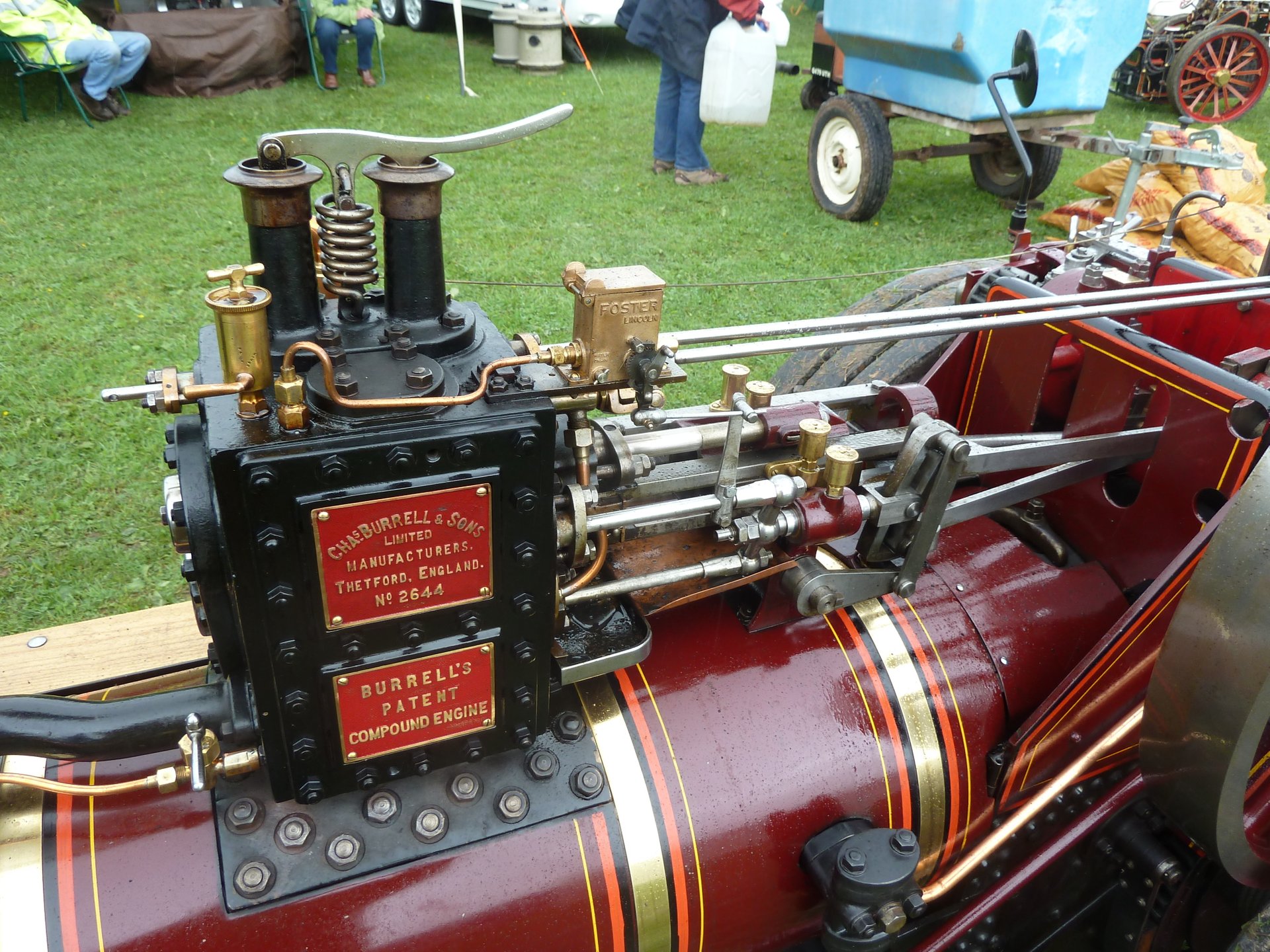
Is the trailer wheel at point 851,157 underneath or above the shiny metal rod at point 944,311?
underneath

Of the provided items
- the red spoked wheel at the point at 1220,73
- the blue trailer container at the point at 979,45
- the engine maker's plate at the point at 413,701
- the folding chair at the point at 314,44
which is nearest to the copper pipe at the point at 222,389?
the engine maker's plate at the point at 413,701

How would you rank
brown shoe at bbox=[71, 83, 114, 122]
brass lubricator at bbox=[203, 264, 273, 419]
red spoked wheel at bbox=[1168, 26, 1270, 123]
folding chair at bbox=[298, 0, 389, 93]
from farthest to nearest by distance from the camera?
red spoked wheel at bbox=[1168, 26, 1270, 123], folding chair at bbox=[298, 0, 389, 93], brown shoe at bbox=[71, 83, 114, 122], brass lubricator at bbox=[203, 264, 273, 419]

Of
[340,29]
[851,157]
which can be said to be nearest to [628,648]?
[851,157]

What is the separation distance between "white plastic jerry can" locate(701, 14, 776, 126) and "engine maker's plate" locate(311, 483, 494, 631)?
5.75 metres

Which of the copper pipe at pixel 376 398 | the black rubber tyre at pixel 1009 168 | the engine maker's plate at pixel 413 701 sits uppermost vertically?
the copper pipe at pixel 376 398

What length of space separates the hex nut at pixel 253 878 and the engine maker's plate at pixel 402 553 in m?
0.38

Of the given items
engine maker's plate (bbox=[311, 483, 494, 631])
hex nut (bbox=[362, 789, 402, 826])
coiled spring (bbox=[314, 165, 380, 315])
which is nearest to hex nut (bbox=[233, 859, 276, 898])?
hex nut (bbox=[362, 789, 402, 826])

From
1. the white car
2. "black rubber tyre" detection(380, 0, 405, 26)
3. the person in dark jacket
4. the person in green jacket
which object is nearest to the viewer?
the person in dark jacket

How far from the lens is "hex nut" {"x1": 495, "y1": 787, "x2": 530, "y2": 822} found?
150 centimetres

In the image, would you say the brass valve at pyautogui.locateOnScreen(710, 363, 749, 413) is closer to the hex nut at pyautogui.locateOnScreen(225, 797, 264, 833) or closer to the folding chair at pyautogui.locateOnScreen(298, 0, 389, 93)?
the hex nut at pyautogui.locateOnScreen(225, 797, 264, 833)

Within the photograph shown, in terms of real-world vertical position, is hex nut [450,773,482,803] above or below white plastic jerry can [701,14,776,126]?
below

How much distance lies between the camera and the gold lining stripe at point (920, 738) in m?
1.75

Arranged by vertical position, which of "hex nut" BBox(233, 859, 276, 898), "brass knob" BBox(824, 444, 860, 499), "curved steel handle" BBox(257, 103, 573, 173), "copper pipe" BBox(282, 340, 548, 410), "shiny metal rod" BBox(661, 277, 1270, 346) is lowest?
"hex nut" BBox(233, 859, 276, 898)

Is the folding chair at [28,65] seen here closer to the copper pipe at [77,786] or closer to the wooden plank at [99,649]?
the wooden plank at [99,649]
